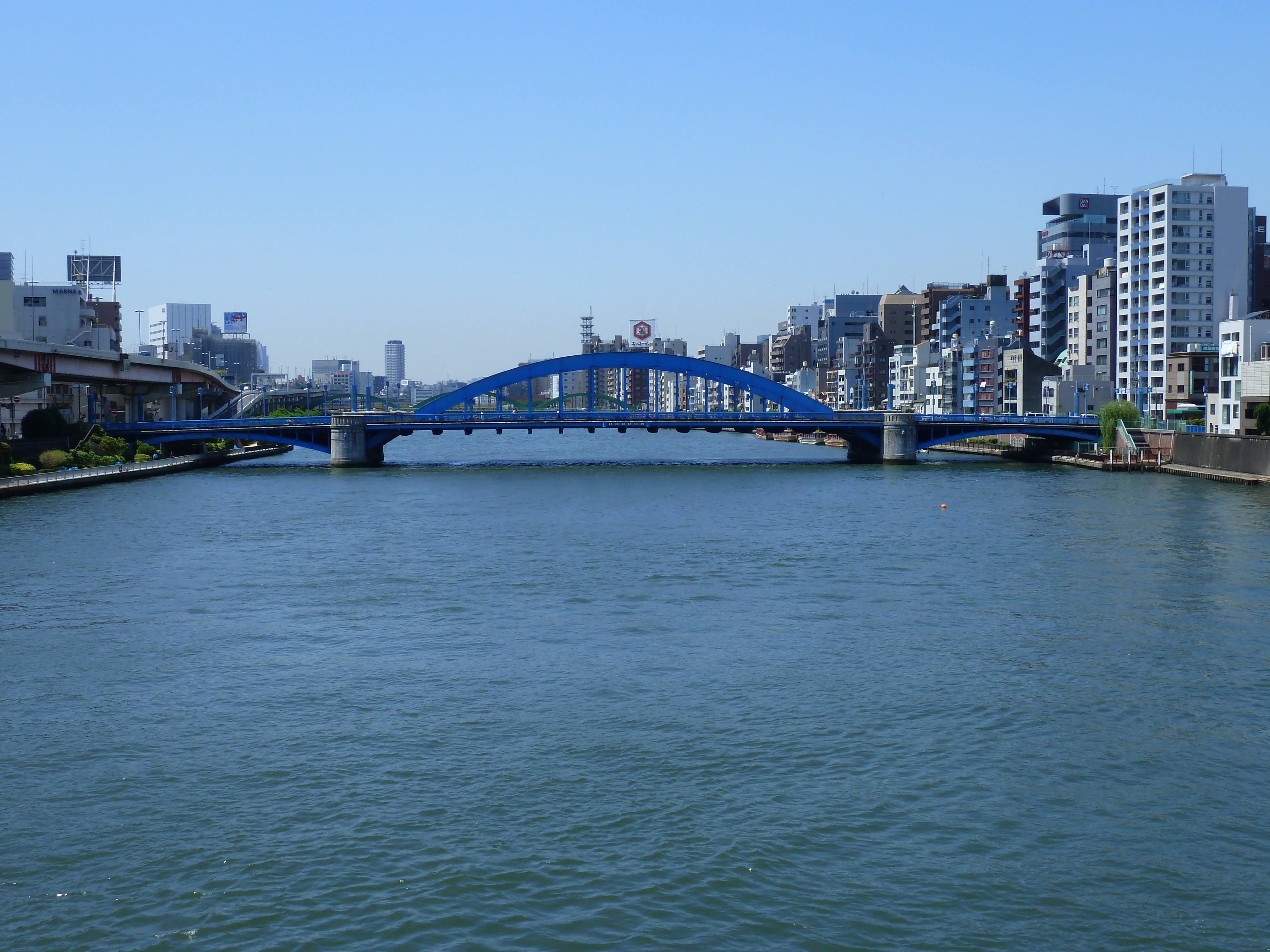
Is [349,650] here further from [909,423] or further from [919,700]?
[909,423]

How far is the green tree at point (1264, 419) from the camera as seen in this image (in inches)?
2328

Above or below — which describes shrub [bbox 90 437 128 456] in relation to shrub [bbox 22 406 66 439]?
below

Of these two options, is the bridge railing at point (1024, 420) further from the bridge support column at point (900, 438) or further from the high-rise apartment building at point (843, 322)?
the high-rise apartment building at point (843, 322)

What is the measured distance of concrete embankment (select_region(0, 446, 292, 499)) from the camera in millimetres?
51338

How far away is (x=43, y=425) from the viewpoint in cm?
6241

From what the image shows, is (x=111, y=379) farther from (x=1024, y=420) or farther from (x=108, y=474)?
(x=1024, y=420)

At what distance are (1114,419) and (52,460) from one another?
56.5 metres

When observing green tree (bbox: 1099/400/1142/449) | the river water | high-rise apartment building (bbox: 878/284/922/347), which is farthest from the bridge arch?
high-rise apartment building (bbox: 878/284/922/347)

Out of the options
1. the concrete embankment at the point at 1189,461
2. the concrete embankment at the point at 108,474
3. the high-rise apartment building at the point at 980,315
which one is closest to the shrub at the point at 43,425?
the concrete embankment at the point at 108,474

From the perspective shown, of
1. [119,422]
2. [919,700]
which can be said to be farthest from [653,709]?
[119,422]

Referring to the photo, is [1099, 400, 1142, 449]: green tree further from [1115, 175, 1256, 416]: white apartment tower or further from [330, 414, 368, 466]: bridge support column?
[330, 414, 368, 466]: bridge support column

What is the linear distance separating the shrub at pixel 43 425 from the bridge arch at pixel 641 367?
23.0 meters

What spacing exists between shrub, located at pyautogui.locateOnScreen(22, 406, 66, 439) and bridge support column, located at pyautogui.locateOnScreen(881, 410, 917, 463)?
4727 cm

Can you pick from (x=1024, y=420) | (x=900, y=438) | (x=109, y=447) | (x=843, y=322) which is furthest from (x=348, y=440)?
(x=843, y=322)
